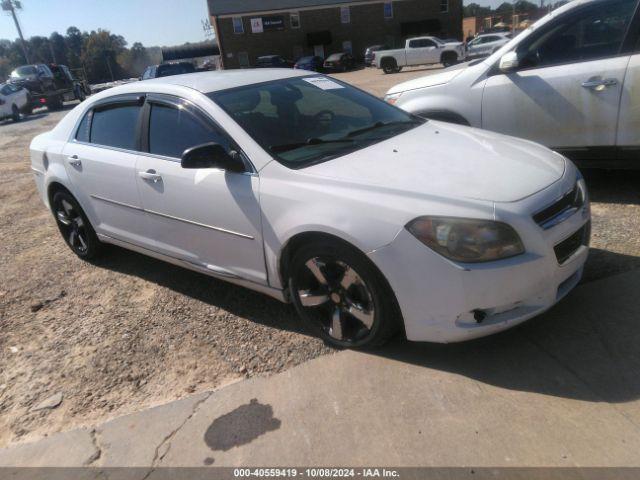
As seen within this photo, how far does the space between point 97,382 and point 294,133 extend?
194cm

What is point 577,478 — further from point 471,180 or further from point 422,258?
point 471,180

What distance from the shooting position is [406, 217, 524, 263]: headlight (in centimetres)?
248

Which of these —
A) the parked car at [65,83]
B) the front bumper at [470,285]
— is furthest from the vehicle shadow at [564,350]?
the parked car at [65,83]

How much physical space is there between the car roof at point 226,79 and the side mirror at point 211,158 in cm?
64

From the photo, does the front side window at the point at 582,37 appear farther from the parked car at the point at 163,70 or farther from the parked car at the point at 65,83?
the parked car at the point at 65,83

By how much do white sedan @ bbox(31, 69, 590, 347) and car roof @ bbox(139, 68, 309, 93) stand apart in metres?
0.02

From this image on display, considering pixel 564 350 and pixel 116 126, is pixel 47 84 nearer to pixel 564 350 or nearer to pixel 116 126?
pixel 116 126

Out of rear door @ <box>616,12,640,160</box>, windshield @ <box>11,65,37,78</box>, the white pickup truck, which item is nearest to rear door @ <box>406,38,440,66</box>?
the white pickup truck

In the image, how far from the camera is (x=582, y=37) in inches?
183

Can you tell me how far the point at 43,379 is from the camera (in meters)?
3.28

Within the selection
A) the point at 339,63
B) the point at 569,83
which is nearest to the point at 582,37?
the point at 569,83

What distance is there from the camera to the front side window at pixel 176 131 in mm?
3414

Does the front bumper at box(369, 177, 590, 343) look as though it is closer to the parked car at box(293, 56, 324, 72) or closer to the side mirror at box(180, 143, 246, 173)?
the side mirror at box(180, 143, 246, 173)

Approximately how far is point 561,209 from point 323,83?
6.87 feet
